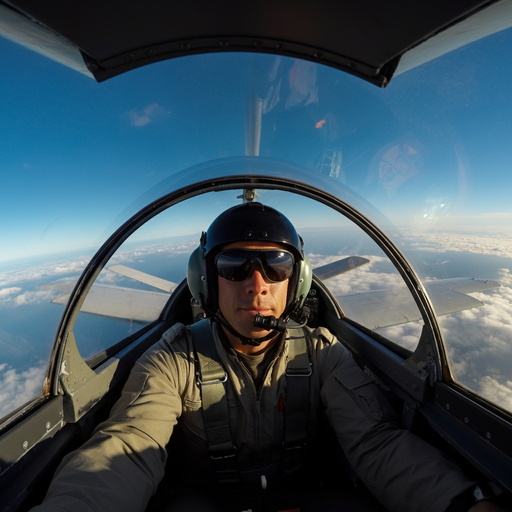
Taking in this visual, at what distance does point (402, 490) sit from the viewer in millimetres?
1044

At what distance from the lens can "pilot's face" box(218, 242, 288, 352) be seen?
4.73 feet

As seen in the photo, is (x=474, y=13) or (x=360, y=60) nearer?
(x=474, y=13)

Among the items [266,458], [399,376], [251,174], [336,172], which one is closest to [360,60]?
[336,172]

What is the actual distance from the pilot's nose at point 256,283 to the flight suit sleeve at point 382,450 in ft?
1.86

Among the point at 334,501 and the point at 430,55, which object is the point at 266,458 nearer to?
the point at 334,501

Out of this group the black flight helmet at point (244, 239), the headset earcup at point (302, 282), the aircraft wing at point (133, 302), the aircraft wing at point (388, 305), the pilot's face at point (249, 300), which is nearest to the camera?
the pilot's face at point (249, 300)

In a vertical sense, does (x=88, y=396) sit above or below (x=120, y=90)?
below

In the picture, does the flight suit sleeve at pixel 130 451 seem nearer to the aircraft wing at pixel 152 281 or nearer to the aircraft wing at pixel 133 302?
the aircraft wing at pixel 133 302

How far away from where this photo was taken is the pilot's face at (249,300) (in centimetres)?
144

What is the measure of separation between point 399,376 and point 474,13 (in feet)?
5.44

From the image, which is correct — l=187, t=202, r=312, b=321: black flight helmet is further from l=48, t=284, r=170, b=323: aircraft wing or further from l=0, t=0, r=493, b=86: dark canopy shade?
l=48, t=284, r=170, b=323: aircraft wing

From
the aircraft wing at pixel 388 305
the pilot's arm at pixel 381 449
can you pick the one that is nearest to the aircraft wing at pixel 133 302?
the pilot's arm at pixel 381 449

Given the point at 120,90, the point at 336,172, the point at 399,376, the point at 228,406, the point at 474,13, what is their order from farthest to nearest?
1. the point at 336,172
2. the point at 399,376
3. the point at 228,406
4. the point at 120,90
5. the point at 474,13

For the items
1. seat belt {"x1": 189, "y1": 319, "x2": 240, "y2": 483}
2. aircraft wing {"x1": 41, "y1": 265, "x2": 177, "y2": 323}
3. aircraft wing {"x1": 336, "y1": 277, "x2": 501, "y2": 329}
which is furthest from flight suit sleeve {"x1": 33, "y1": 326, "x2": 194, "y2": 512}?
aircraft wing {"x1": 336, "y1": 277, "x2": 501, "y2": 329}
